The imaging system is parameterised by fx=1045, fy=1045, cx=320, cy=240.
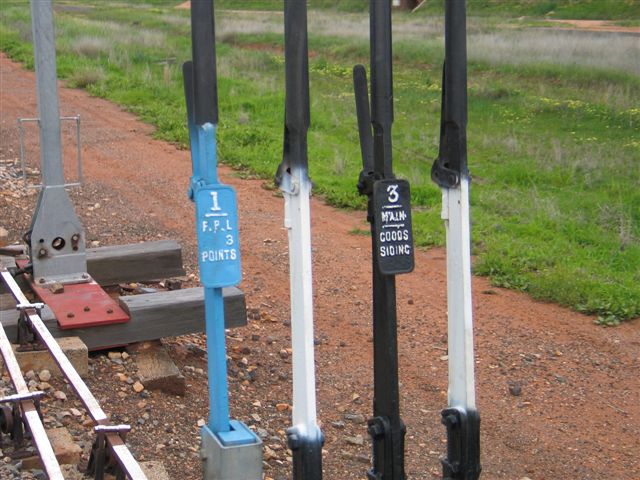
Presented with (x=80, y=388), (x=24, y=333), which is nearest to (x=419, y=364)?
(x=24, y=333)

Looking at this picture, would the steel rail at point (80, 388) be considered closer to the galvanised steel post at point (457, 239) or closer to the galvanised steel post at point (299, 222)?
the galvanised steel post at point (299, 222)

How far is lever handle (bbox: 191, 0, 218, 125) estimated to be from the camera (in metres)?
3.19

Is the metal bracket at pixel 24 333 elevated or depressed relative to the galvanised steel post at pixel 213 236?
depressed

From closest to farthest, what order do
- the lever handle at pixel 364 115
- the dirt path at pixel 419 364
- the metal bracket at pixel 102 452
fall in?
the lever handle at pixel 364 115
the metal bracket at pixel 102 452
the dirt path at pixel 419 364

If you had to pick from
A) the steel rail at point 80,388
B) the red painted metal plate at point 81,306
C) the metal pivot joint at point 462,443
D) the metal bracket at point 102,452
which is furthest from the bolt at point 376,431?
the red painted metal plate at point 81,306

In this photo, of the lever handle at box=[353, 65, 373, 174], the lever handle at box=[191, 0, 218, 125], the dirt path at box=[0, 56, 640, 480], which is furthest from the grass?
the lever handle at box=[191, 0, 218, 125]

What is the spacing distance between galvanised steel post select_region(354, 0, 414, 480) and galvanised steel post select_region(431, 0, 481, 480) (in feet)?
0.63

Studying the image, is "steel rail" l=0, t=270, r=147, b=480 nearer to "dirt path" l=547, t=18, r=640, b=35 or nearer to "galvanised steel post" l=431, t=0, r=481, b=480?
"galvanised steel post" l=431, t=0, r=481, b=480

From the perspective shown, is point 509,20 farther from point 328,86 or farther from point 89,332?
point 89,332

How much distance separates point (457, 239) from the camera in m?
3.43

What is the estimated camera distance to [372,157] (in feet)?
11.4

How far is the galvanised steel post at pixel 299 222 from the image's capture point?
321 cm

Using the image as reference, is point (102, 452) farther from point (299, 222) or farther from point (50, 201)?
point (50, 201)

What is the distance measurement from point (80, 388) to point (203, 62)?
Result: 167cm
